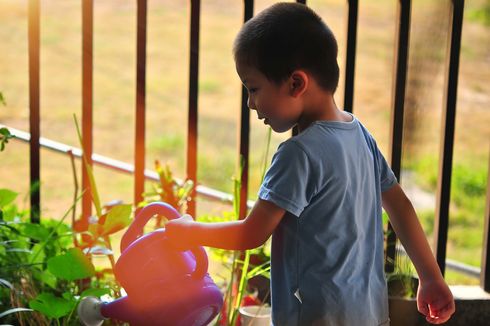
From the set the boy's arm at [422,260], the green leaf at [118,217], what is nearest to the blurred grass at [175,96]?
the green leaf at [118,217]

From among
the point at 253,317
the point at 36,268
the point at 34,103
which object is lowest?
the point at 253,317

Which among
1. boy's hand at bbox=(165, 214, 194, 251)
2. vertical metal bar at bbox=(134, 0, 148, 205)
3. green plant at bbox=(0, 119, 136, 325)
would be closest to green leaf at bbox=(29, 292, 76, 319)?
green plant at bbox=(0, 119, 136, 325)

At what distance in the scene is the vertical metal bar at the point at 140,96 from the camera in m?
2.40

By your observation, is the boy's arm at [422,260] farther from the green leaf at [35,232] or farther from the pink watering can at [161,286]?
the green leaf at [35,232]

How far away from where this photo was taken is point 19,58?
599cm

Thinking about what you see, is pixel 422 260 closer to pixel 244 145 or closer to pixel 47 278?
pixel 244 145

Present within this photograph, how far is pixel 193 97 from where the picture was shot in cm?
248

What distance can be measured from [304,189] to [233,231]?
0.16 meters

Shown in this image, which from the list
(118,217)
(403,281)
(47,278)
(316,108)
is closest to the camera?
(316,108)

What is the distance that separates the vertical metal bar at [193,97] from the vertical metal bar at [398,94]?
627 millimetres

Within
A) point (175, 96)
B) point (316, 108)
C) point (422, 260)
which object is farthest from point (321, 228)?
point (175, 96)

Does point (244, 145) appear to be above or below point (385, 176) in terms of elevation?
below

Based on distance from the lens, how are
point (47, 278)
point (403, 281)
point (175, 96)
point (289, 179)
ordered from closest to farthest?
point (289, 179) → point (47, 278) → point (403, 281) → point (175, 96)

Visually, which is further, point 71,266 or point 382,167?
point 71,266
